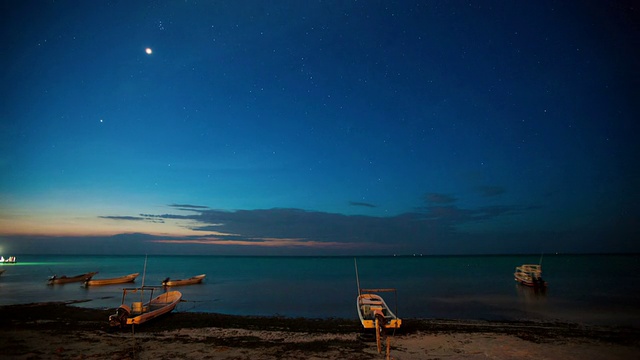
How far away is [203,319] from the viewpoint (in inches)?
843

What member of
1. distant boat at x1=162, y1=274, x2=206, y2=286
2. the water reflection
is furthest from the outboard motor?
the water reflection

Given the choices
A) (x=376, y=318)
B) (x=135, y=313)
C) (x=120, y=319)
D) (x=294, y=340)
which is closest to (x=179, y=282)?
(x=135, y=313)

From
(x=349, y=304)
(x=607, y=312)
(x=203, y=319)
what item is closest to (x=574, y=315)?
(x=607, y=312)

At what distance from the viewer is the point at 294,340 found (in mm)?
16000

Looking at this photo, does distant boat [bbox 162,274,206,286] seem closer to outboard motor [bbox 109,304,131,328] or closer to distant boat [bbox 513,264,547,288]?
outboard motor [bbox 109,304,131,328]

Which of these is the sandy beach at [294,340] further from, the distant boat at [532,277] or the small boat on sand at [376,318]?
the distant boat at [532,277]

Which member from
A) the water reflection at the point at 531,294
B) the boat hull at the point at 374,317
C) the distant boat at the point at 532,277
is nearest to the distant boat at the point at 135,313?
the boat hull at the point at 374,317

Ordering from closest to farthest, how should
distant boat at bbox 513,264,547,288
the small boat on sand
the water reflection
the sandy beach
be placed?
the sandy beach → the small boat on sand → the water reflection → distant boat at bbox 513,264,547,288

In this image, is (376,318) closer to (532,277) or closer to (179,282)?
(532,277)

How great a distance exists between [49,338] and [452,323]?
21.0 meters

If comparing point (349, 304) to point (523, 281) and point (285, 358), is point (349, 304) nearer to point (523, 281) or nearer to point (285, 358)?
point (285, 358)

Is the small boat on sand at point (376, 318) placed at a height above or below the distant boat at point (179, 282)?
above

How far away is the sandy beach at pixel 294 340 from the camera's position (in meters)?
13.3

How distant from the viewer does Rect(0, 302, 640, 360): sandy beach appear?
43.8ft
